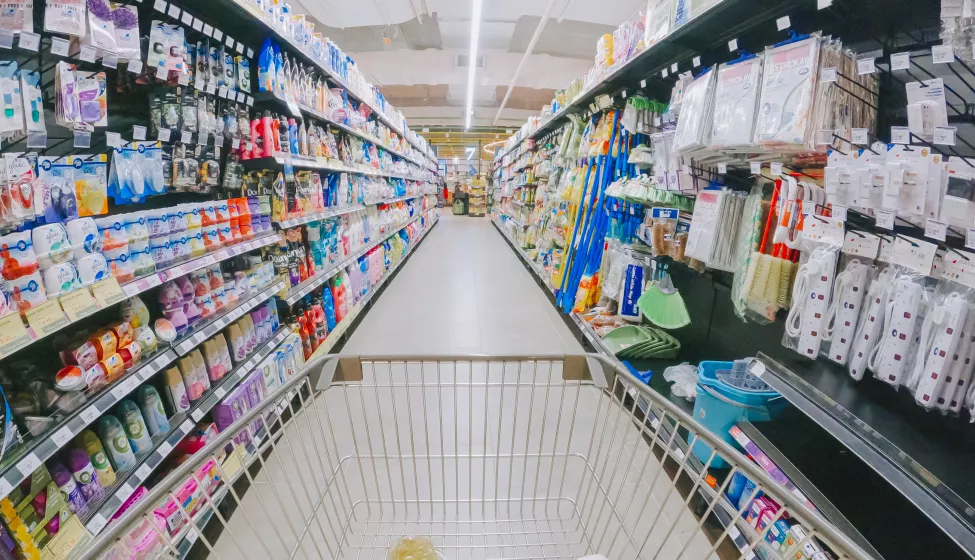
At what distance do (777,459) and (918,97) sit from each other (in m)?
1.13

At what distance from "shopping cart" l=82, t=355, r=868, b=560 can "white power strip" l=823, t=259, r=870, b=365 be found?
52cm

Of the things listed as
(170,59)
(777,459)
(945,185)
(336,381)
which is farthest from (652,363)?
(170,59)

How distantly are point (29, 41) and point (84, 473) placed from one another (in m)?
1.25

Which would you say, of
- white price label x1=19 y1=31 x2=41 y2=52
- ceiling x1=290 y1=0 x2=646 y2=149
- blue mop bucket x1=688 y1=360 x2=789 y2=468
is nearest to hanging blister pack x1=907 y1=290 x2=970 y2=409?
blue mop bucket x1=688 y1=360 x2=789 y2=468

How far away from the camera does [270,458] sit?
218 centimetres

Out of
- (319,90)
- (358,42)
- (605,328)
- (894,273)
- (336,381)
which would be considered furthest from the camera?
(358,42)

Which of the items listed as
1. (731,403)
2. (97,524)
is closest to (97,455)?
(97,524)

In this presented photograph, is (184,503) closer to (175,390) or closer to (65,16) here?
(175,390)

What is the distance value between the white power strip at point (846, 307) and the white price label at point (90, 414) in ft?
7.47

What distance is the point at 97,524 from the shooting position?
131cm

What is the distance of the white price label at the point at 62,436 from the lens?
1.18m

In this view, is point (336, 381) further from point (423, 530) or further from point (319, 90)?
point (319, 90)

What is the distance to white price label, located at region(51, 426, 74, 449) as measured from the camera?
1180 millimetres

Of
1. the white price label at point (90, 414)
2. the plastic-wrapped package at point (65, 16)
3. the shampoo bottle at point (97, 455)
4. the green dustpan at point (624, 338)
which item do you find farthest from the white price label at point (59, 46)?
the green dustpan at point (624, 338)
